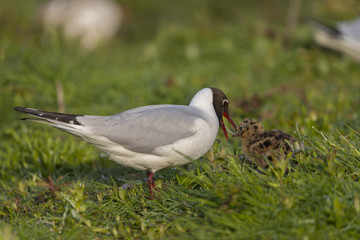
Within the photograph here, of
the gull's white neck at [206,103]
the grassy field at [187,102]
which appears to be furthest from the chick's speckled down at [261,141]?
the gull's white neck at [206,103]

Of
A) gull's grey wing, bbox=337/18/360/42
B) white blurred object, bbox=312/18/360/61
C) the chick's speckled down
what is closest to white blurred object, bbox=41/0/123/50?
white blurred object, bbox=312/18/360/61

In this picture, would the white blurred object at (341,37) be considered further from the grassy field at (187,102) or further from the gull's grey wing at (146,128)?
the gull's grey wing at (146,128)

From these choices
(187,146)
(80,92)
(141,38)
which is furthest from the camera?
(141,38)

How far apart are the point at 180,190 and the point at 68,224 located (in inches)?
31.3

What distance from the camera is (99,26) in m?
11.2

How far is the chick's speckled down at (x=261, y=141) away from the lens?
11.9 feet

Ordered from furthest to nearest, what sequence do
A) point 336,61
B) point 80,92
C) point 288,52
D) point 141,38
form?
point 141,38, point 288,52, point 336,61, point 80,92

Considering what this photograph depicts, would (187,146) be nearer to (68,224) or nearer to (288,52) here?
(68,224)

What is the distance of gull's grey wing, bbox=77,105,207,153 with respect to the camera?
330 cm

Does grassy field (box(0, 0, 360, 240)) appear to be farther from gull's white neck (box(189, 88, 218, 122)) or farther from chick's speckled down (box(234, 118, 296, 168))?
gull's white neck (box(189, 88, 218, 122))

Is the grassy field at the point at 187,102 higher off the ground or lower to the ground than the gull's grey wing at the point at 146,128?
lower

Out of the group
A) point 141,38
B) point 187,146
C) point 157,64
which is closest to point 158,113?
point 187,146

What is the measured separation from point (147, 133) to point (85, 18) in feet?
27.3

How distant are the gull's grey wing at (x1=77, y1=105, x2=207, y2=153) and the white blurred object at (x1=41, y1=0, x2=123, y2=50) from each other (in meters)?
7.53
